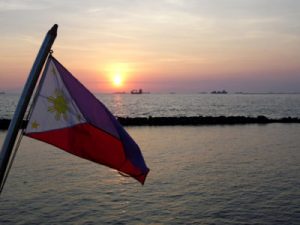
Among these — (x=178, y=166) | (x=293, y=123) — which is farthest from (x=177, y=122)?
(x=178, y=166)

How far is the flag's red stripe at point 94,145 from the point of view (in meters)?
4.88

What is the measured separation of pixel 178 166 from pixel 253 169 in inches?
209

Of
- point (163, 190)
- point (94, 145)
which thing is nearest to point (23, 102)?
point (94, 145)

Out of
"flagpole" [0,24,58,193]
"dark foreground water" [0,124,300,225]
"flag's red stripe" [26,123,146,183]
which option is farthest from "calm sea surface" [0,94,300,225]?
"flagpole" [0,24,58,193]

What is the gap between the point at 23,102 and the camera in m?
3.95

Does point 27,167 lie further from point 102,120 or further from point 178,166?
point 102,120

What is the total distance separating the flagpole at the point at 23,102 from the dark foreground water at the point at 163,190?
12.0 metres

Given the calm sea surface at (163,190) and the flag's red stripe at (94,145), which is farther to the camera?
the calm sea surface at (163,190)

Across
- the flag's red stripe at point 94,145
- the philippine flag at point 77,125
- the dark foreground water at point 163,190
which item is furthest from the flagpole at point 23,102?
the dark foreground water at point 163,190

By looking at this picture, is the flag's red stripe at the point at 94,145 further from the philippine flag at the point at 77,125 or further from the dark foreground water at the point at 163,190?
the dark foreground water at the point at 163,190

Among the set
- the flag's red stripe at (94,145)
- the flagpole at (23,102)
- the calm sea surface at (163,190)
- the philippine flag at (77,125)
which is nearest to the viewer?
the flagpole at (23,102)

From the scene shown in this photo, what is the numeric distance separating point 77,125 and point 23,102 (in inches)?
40.5

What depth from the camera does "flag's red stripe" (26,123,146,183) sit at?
4.88 meters

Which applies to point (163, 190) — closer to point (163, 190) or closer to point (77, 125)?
point (163, 190)
